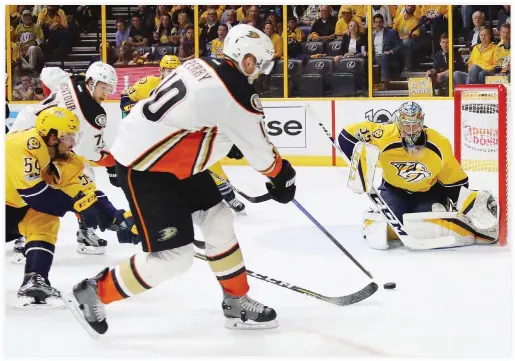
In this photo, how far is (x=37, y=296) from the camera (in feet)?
11.9

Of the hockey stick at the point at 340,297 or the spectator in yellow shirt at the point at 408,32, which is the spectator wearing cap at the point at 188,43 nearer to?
the spectator in yellow shirt at the point at 408,32

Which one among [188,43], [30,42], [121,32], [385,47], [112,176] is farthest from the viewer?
[30,42]

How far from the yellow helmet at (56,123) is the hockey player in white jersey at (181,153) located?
42 centimetres

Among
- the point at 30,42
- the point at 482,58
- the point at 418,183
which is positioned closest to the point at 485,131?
the point at 418,183

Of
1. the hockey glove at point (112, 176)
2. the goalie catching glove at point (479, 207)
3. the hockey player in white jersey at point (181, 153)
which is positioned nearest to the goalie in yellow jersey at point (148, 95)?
the hockey glove at point (112, 176)

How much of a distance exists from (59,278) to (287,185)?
1375 millimetres

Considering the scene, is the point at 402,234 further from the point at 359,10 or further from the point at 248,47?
the point at 359,10

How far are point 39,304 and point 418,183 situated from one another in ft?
6.42

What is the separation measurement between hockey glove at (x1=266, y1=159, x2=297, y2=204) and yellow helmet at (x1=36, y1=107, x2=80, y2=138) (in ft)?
2.61

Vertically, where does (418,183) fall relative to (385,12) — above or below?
below

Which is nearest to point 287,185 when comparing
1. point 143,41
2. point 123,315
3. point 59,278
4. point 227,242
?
point 227,242

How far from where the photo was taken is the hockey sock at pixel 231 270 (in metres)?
3.29

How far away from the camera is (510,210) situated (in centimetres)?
487

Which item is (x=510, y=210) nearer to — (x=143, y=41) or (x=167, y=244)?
(x=167, y=244)
